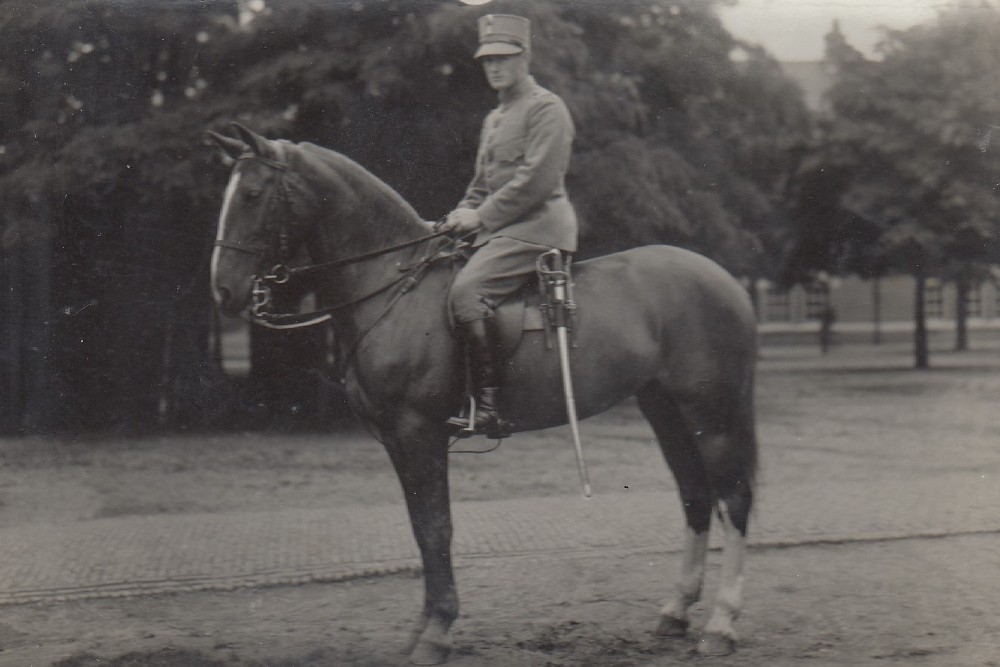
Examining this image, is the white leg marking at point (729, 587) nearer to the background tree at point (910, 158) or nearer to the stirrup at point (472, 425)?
the stirrup at point (472, 425)

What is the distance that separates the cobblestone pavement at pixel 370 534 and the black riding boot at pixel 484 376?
223 cm

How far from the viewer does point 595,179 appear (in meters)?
12.1

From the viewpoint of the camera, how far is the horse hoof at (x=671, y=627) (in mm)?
5363

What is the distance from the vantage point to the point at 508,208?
5.08 metres

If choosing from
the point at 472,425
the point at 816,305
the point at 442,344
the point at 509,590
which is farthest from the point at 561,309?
the point at 816,305

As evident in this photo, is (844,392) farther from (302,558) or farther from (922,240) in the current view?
(302,558)

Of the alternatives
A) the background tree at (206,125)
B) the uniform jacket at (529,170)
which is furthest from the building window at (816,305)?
the uniform jacket at (529,170)

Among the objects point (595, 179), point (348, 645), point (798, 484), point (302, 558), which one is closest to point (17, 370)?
point (302, 558)

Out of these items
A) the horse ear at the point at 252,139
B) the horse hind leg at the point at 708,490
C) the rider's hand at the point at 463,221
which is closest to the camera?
the horse ear at the point at 252,139

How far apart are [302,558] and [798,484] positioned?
16.8 ft

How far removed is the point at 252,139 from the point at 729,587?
3343mm

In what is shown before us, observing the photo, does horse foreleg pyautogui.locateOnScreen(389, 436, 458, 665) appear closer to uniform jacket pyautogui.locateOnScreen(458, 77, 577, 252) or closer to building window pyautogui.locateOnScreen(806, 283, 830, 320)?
uniform jacket pyautogui.locateOnScreen(458, 77, 577, 252)

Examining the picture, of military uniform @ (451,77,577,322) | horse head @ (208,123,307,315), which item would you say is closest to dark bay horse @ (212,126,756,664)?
horse head @ (208,123,307,315)

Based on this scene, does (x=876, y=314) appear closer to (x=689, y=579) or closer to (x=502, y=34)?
(x=689, y=579)
